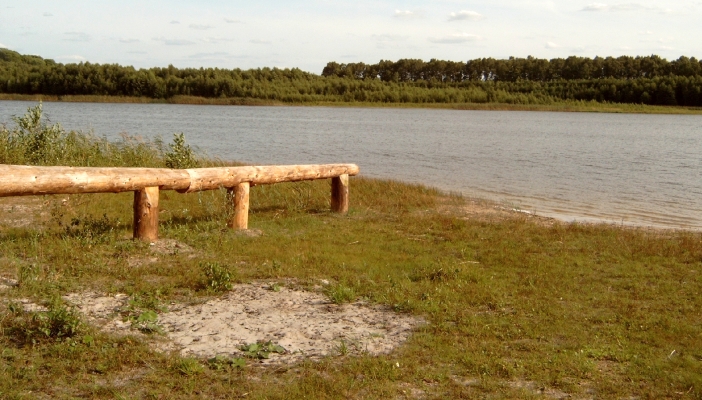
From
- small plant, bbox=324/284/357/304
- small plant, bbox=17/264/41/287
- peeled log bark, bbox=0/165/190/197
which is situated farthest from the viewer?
peeled log bark, bbox=0/165/190/197

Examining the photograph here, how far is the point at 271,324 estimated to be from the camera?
210 inches

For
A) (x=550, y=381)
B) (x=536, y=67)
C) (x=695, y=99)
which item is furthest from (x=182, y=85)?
(x=550, y=381)

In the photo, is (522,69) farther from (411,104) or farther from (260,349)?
(260,349)

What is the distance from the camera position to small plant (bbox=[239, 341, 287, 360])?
4675 millimetres

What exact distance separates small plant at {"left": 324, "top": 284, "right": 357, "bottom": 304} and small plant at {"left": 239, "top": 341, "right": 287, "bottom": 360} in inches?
46.2

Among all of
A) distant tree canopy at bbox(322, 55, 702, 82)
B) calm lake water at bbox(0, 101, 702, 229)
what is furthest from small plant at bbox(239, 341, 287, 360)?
distant tree canopy at bbox(322, 55, 702, 82)

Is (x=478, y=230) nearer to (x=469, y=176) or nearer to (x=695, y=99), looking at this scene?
(x=469, y=176)

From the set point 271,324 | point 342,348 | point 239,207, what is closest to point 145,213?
point 239,207

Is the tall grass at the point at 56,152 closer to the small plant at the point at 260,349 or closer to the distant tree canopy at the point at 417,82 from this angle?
the small plant at the point at 260,349

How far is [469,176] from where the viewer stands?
837 inches

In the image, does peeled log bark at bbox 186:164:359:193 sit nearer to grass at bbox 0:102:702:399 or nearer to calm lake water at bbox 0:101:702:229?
grass at bbox 0:102:702:399

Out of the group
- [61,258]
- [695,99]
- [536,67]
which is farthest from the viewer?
[536,67]

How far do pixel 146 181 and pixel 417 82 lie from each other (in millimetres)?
90409

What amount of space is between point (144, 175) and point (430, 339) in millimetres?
4013
